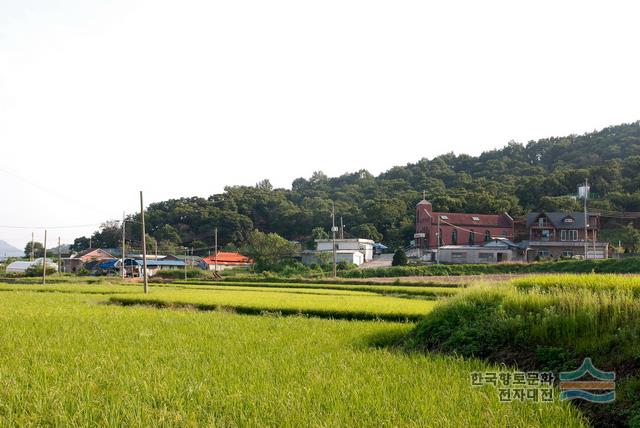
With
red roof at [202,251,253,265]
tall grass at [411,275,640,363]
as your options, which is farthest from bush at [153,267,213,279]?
tall grass at [411,275,640,363]

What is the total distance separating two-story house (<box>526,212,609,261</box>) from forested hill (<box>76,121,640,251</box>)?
847cm

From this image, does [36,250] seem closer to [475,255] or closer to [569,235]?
[475,255]

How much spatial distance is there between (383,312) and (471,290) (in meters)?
4.45

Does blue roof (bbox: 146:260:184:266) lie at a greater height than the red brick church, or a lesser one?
lesser

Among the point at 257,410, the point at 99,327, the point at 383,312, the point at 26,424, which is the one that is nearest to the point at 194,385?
the point at 257,410

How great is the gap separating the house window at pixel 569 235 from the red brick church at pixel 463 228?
6974 mm

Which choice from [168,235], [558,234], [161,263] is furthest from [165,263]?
[558,234]

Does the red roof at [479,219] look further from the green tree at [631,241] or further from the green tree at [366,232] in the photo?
the green tree at [366,232]

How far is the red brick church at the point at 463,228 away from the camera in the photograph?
190 feet

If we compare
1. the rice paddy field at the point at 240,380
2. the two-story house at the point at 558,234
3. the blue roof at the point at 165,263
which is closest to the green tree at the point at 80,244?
the blue roof at the point at 165,263

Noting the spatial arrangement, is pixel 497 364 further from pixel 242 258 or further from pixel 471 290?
pixel 242 258

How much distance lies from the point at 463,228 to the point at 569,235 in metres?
11.2

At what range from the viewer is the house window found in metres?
51.7

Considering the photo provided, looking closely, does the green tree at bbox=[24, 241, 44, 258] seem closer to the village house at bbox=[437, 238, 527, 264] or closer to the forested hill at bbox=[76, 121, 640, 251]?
the forested hill at bbox=[76, 121, 640, 251]
